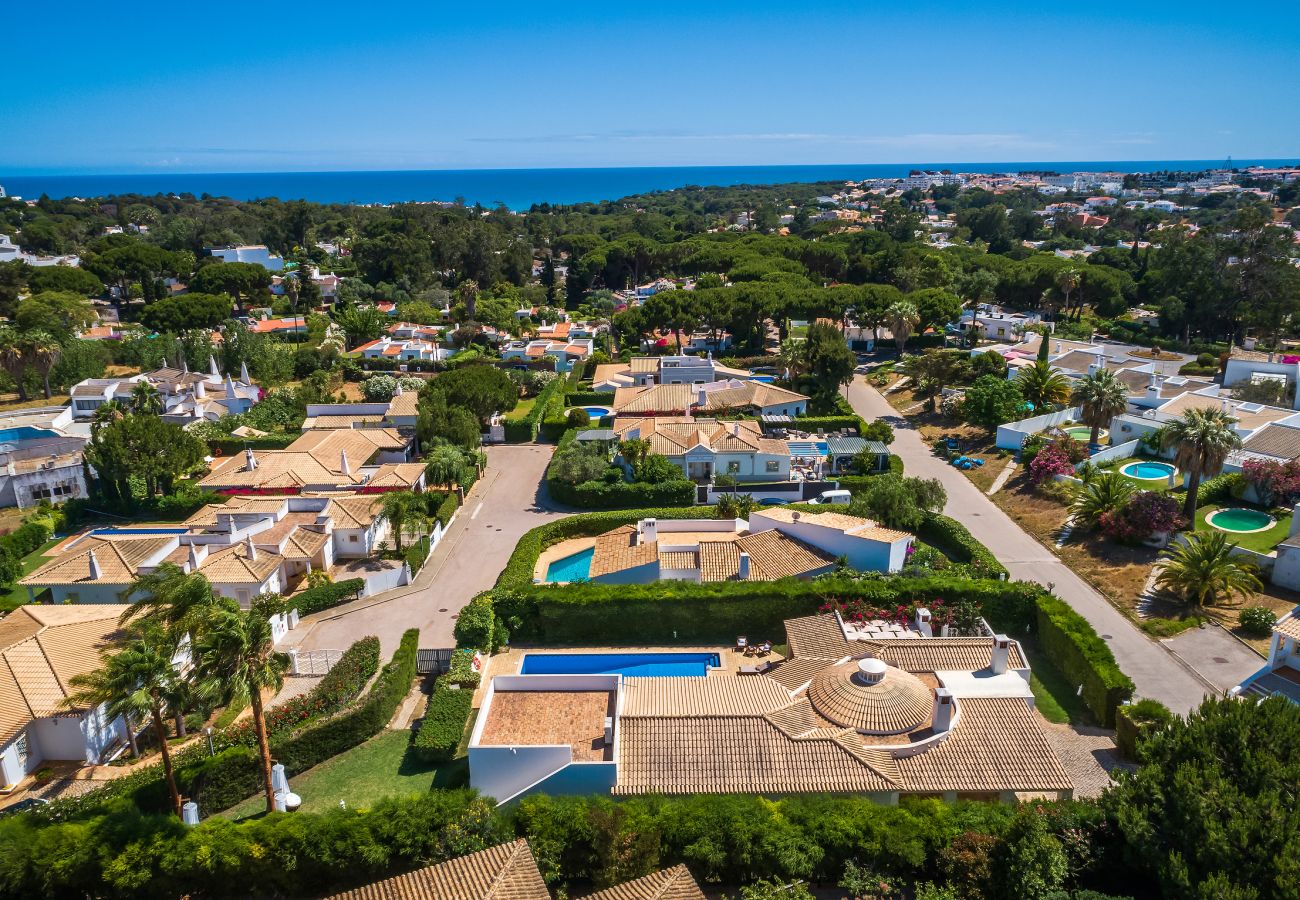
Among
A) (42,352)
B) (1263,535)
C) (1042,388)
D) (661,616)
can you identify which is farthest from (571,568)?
(42,352)

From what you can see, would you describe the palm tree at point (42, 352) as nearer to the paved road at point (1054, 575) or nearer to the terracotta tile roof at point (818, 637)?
Answer: the terracotta tile roof at point (818, 637)

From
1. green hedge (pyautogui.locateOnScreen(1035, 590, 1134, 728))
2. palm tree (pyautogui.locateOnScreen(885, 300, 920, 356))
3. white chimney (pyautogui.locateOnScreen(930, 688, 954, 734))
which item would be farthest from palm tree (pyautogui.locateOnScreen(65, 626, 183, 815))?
palm tree (pyautogui.locateOnScreen(885, 300, 920, 356))

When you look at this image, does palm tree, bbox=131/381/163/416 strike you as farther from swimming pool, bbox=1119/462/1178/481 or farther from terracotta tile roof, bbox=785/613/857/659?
swimming pool, bbox=1119/462/1178/481

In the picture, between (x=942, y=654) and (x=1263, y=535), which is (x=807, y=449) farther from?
(x=942, y=654)

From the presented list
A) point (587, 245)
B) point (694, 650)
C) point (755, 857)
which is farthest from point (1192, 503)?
point (587, 245)

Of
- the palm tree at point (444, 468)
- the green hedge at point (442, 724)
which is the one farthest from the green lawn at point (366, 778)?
the palm tree at point (444, 468)

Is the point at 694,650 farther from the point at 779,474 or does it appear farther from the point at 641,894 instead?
the point at 779,474

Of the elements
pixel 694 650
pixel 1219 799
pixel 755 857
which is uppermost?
pixel 1219 799
